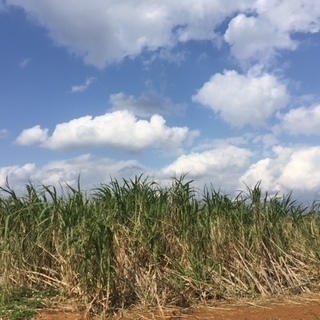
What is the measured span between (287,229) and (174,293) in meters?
2.63

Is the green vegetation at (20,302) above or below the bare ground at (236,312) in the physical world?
above

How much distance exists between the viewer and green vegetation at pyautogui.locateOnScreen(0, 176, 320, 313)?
5.91 m

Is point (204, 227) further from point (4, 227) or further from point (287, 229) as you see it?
point (4, 227)

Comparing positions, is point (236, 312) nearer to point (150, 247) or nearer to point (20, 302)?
point (150, 247)

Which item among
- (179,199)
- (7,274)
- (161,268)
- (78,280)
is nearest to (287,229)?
(179,199)

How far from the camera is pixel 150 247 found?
6535mm

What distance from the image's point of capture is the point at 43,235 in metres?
6.75

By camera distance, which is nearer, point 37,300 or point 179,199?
point 37,300

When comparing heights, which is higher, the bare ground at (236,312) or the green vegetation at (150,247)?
the green vegetation at (150,247)

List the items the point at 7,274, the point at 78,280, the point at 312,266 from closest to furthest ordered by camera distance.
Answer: the point at 78,280
the point at 7,274
the point at 312,266

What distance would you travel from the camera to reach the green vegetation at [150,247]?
19.4ft

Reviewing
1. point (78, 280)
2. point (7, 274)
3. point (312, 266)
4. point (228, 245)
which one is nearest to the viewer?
point (78, 280)

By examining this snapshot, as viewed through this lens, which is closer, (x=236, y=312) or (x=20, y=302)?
(x=20, y=302)

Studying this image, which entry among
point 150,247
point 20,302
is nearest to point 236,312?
point 150,247
